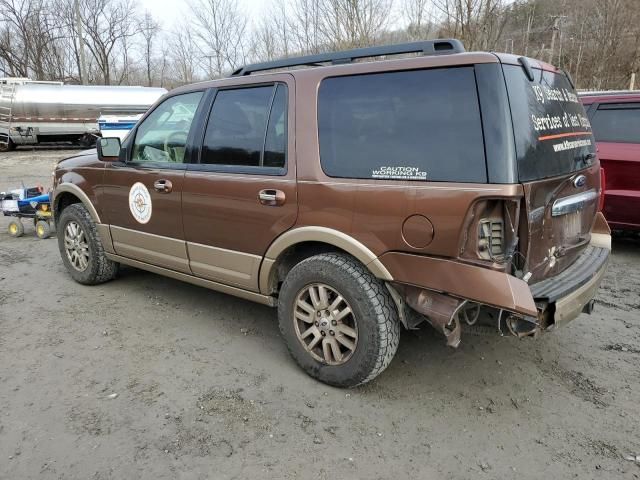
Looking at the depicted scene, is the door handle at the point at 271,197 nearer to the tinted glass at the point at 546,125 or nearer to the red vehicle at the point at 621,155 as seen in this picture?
the tinted glass at the point at 546,125

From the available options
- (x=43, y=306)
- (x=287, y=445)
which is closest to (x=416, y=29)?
(x=43, y=306)

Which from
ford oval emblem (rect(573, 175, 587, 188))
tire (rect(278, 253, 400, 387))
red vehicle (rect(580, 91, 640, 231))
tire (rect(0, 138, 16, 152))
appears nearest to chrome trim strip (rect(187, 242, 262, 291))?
tire (rect(278, 253, 400, 387))

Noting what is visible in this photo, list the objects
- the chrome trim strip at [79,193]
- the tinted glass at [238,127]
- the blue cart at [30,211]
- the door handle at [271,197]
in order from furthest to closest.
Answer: the blue cart at [30,211]
the chrome trim strip at [79,193]
the tinted glass at [238,127]
the door handle at [271,197]

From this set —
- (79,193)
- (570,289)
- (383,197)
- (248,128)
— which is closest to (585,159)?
(570,289)

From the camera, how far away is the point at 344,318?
314 cm

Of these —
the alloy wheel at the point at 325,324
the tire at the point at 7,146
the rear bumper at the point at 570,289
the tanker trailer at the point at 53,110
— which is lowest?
the alloy wheel at the point at 325,324

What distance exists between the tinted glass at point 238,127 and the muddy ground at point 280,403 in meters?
1.43

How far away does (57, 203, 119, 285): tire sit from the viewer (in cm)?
496

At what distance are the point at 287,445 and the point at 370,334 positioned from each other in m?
0.77

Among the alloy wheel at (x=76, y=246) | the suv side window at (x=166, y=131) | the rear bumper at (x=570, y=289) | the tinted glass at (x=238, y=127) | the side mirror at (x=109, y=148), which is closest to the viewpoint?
the rear bumper at (x=570, y=289)

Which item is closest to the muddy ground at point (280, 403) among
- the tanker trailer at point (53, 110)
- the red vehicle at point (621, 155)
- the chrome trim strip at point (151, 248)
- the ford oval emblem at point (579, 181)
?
the chrome trim strip at point (151, 248)

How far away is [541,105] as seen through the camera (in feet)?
9.09

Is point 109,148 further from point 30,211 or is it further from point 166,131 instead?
point 30,211

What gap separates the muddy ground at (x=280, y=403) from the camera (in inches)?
101
